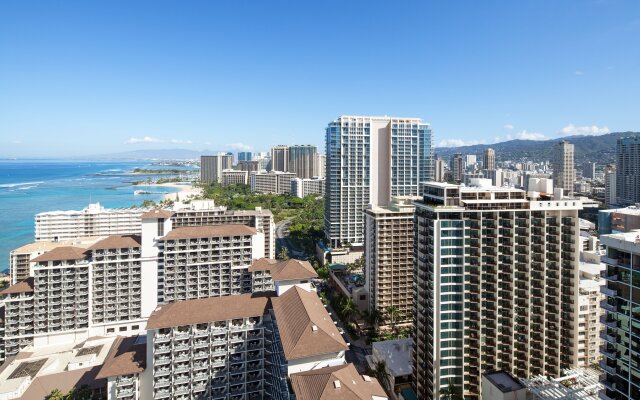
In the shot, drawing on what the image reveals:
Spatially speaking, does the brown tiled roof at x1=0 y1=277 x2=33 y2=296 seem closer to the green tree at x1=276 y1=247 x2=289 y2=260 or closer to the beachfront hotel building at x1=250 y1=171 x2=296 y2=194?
the green tree at x1=276 y1=247 x2=289 y2=260

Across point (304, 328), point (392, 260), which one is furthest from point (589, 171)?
point (304, 328)

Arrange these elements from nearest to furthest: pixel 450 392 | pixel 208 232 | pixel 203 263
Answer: pixel 450 392, pixel 203 263, pixel 208 232

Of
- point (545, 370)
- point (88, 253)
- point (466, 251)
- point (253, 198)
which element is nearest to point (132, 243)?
point (88, 253)

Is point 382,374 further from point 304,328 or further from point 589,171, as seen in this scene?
point 589,171

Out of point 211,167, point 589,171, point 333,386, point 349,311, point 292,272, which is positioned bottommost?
point 349,311

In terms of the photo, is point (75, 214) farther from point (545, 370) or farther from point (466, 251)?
point (545, 370)

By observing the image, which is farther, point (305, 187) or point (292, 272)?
point (305, 187)

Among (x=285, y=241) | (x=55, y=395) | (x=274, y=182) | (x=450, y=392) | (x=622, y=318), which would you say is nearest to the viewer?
(x=622, y=318)
